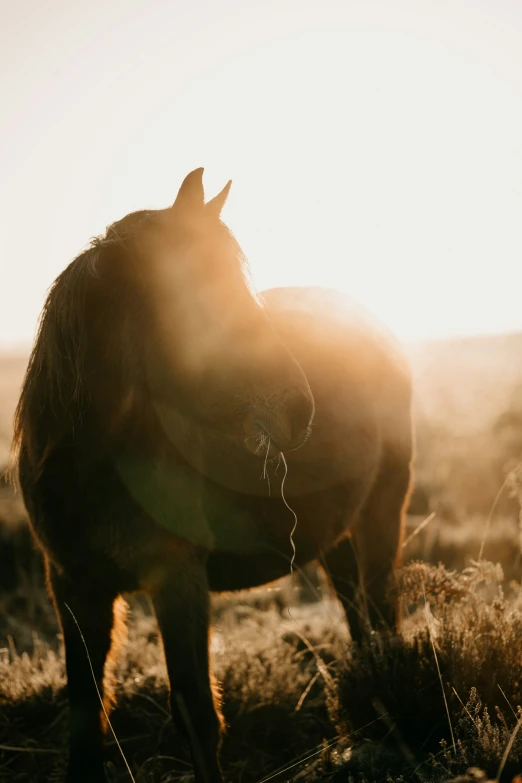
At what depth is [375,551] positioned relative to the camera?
3.98 metres

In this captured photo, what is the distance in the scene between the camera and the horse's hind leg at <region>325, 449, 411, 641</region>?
388 centimetres

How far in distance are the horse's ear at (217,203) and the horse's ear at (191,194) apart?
65 millimetres

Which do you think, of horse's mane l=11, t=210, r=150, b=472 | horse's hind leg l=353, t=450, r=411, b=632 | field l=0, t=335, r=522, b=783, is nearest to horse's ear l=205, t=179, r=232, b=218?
horse's mane l=11, t=210, r=150, b=472

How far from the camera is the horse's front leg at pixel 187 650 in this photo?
2469 mm

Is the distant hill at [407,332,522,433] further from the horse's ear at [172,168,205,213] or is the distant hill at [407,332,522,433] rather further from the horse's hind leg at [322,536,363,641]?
the horse's ear at [172,168,205,213]

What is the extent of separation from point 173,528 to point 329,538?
1.27 meters

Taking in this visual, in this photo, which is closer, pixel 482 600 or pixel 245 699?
pixel 482 600

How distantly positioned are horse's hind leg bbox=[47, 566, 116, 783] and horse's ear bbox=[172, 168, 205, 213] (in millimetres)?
1527

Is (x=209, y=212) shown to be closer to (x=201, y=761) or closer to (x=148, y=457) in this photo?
(x=148, y=457)

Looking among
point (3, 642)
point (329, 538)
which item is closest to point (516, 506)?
point (329, 538)

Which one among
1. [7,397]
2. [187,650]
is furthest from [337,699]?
[7,397]

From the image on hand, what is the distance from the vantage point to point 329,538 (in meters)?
3.46

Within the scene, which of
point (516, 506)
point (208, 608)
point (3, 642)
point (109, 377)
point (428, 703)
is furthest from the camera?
point (516, 506)

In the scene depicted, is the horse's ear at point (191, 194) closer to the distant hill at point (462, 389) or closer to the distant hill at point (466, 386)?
the distant hill at point (462, 389)
